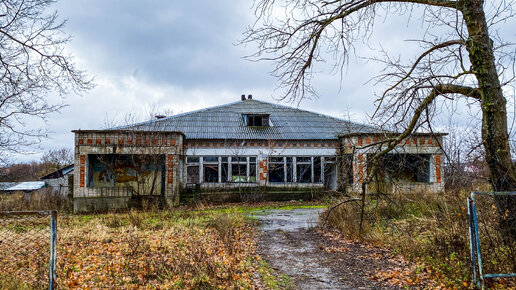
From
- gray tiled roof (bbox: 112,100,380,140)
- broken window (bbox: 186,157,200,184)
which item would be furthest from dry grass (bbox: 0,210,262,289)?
gray tiled roof (bbox: 112,100,380,140)

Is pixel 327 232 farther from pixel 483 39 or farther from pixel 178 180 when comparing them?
pixel 178 180

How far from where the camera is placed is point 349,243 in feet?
27.7

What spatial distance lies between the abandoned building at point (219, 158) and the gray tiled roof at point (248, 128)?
0.06m

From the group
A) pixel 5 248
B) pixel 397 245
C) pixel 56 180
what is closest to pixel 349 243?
pixel 397 245

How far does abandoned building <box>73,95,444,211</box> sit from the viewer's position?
1733cm

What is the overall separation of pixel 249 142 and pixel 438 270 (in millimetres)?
15661

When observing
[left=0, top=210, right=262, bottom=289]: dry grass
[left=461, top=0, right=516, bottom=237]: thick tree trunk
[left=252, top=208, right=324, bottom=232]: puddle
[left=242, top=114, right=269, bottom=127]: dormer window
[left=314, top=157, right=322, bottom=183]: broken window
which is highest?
[left=242, top=114, right=269, bottom=127]: dormer window

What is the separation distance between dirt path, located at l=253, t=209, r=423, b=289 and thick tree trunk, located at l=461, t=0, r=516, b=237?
225cm

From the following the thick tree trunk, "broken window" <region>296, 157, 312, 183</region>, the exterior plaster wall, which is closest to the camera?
the thick tree trunk

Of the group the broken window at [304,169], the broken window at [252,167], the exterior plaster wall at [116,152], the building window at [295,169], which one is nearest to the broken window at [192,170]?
the exterior plaster wall at [116,152]

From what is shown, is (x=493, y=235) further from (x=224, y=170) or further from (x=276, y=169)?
(x=224, y=170)

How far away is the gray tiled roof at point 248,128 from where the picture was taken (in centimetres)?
2089

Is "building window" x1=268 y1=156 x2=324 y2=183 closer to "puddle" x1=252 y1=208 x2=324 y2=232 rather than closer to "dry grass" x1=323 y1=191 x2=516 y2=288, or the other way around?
"puddle" x1=252 y1=208 x2=324 y2=232

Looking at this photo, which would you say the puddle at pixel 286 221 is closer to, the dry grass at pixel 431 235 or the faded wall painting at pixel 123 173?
the dry grass at pixel 431 235
